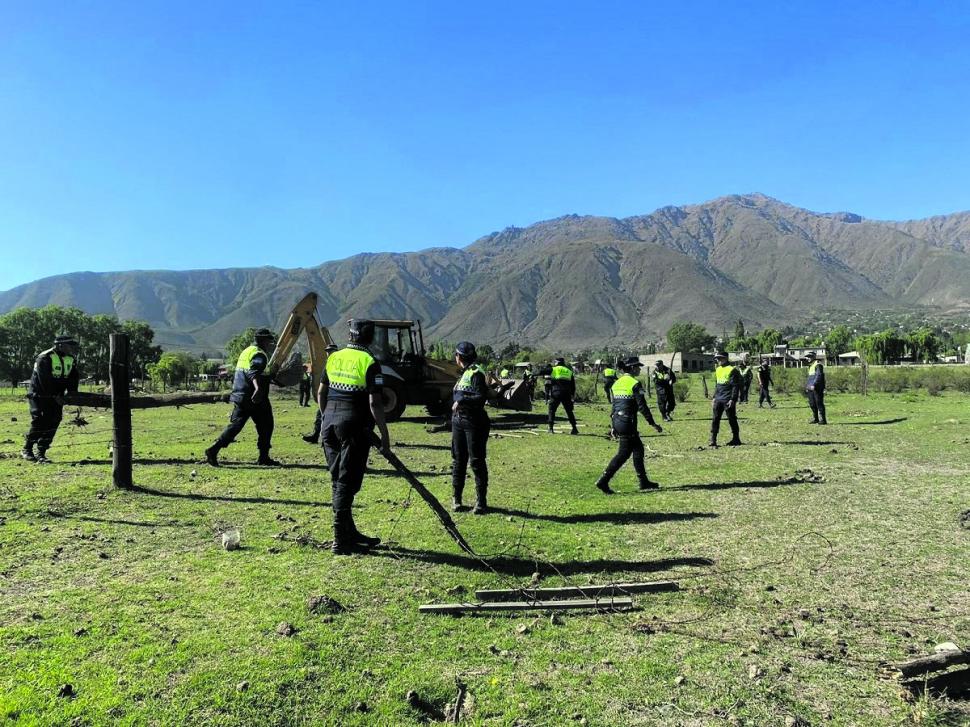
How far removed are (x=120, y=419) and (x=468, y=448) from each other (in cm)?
482

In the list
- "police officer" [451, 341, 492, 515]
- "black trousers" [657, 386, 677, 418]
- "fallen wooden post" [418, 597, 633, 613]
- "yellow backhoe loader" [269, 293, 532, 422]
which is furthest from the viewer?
"black trousers" [657, 386, 677, 418]

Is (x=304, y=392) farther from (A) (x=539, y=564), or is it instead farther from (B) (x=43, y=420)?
(A) (x=539, y=564)

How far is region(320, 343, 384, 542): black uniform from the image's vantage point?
6180 mm

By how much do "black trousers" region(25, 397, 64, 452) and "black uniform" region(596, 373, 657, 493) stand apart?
9087 millimetres

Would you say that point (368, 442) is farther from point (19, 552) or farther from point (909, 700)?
point (909, 700)

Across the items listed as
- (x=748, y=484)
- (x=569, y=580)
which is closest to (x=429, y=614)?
(x=569, y=580)

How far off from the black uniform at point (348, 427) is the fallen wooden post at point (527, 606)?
1600 mm

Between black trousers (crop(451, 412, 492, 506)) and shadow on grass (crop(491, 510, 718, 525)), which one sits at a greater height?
black trousers (crop(451, 412, 492, 506))

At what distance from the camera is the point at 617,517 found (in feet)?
25.9

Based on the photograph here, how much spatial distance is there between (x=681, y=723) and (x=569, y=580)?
7.32ft

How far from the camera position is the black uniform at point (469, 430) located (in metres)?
8.23

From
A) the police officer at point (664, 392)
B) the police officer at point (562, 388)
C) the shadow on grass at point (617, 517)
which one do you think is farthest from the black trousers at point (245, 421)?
the police officer at point (664, 392)

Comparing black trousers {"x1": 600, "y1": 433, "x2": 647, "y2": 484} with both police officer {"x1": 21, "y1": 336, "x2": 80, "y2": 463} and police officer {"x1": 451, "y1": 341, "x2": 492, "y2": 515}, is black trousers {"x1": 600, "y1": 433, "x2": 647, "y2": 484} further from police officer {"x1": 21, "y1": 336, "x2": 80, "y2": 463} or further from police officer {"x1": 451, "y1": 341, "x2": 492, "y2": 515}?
police officer {"x1": 21, "y1": 336, "x2": 80, "y2": 463}

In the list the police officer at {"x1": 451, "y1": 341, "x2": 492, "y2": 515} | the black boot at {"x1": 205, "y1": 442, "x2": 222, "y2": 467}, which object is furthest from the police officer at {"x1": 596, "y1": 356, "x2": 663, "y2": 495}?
the black boot at {"x1": 205, "y1": 442, "x2": 222, "y2": 467}
